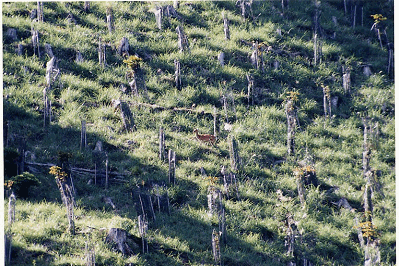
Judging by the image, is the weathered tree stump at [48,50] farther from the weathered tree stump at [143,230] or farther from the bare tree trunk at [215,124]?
the weathered tree stump at [143,230]

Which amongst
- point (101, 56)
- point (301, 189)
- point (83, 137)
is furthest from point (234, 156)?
point (101, 56)

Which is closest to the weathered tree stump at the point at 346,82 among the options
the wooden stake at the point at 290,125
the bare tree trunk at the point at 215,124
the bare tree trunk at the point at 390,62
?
the bare tree trunk at the point at 390,62

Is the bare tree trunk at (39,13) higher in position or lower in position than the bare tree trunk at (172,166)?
higher

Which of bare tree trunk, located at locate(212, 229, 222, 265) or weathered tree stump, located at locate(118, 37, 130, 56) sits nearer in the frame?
bare tree trunk, located at locate(212, 229, 222, 265)

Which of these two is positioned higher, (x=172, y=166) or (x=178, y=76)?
(x=178, y=76)

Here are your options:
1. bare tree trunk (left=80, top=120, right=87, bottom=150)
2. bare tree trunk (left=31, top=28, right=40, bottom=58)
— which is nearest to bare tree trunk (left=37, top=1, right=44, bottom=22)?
bare tree trunk (left=31, top=28, right=40, bottom=58)

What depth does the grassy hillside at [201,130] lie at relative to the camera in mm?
5758

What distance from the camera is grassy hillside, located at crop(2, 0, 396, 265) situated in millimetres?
5758

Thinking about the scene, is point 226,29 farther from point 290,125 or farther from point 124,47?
point 290,125

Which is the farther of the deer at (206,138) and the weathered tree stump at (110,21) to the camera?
the weathered tree stump at (110,21)

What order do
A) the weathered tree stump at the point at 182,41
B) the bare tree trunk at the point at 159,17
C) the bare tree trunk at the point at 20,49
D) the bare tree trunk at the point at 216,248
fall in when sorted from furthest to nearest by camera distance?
1. the bare tree trunk at the point at 159,17
2. the weathered tree stump at the point at 182,41
3. the bare tree trunk at the point at 20,49
4. the bare tree trunk at the point at 216,248

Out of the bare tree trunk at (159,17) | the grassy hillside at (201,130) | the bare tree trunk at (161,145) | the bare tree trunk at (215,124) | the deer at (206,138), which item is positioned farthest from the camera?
the bare tree trunk at (159,17)

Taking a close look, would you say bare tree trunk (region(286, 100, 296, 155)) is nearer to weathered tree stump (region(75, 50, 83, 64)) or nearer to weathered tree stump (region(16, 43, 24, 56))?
weathered tree stump (region(75, 50, 83, 64))

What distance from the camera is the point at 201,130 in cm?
674
